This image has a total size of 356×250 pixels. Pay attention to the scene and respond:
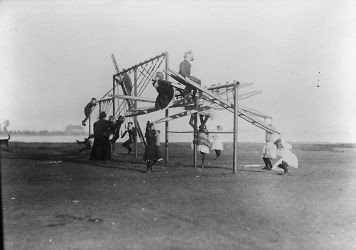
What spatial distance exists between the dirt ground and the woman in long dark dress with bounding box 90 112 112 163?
347 centimetres

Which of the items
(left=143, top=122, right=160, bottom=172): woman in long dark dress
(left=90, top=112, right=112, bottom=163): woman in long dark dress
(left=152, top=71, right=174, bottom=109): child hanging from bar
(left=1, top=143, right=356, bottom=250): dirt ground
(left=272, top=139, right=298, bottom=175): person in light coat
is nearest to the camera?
(left=1, top=143, right=356, bottom=250): dirt ground

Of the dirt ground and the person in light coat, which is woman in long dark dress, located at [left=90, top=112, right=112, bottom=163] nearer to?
the dirt ground

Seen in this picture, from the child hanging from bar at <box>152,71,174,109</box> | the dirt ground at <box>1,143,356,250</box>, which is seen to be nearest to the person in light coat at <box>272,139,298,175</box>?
the dirt ground at <box>1,143,356,250</box>

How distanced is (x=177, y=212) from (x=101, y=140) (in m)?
8.39

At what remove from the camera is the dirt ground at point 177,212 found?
15.9ft

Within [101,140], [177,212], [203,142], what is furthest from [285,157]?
[101,140]

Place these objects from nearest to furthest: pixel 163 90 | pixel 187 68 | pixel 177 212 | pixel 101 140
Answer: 1. pixel 177 212
2. pixel 163 90
3. pixel 187 68
4. pixel 101 140

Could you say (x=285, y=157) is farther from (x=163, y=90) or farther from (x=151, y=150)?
(x=163, y=90)

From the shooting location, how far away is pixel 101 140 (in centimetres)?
1409

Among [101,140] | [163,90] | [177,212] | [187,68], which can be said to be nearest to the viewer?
[177,212]

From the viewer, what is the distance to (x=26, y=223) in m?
5.64

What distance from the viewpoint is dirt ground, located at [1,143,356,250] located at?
4.85 meters

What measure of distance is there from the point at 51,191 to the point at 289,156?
7.73 metres

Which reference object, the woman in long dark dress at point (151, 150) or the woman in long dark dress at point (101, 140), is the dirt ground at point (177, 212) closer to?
the woman in long dark dress at point (151, 150)
